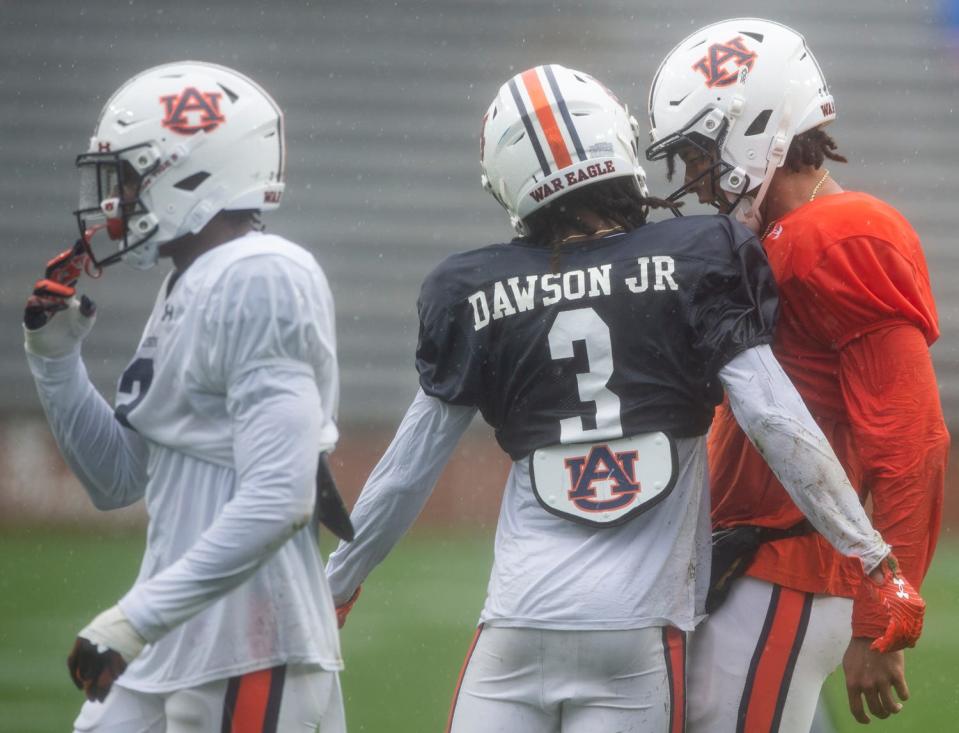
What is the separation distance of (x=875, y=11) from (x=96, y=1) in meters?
5.33

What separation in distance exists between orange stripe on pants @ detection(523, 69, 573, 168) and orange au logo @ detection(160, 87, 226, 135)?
0.62m

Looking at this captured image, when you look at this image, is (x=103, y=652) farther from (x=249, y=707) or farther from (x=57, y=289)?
(x=57, y=289)

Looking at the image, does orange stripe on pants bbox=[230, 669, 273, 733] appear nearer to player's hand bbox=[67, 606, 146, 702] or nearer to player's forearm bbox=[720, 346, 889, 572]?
player's hand bbox=[67, 606, 146, 702]

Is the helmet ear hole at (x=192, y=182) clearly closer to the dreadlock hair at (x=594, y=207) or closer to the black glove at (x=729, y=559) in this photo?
the dreadlock hair at (x=594, y=207)

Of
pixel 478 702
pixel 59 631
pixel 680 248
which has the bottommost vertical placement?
pixel 59 631

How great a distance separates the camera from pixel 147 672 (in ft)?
7.93

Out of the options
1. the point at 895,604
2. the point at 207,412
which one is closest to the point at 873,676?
the point at 895,604

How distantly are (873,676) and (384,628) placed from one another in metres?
3.92

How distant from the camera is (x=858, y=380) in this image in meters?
2.94

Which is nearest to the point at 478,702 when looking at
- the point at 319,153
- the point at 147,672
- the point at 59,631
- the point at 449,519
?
the point at 147,672

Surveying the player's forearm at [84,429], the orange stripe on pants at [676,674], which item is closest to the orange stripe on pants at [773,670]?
the orange stripe on pants at [676,674]

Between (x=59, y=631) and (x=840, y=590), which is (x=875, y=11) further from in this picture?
(x=840, y=590)

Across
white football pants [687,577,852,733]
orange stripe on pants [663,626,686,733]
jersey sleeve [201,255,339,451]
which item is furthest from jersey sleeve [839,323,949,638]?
jersey sleeve [201,255,339,451]

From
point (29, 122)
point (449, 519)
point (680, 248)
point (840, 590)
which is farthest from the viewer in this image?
point (29, 122)
